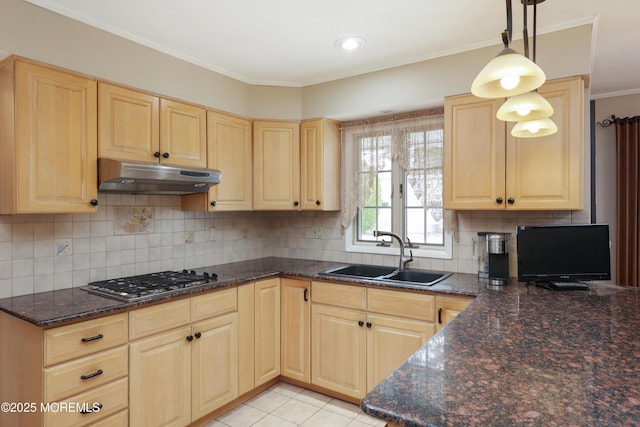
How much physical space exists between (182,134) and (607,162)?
3883 mm

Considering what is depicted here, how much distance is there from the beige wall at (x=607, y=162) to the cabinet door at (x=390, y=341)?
252cm

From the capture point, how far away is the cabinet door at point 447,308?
2.27m

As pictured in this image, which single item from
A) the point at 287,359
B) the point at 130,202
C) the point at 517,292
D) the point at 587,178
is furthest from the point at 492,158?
the point at 130,202

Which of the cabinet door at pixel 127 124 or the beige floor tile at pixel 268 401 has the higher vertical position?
the cabinet door at pixel 127 124

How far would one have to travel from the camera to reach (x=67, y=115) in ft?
6.65

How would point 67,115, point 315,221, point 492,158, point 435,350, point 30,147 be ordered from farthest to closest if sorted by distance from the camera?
point 315,221 < point 492,158 < point 67,115 < point 30,147 < point 435,350

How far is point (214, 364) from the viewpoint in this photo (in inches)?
97.0

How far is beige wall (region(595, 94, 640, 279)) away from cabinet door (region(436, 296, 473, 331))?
7.86ft

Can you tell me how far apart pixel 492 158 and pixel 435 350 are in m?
1.61

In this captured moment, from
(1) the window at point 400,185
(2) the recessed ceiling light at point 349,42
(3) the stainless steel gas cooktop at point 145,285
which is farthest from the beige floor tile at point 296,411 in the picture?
(2) the recessed ceiling light at point 349,42

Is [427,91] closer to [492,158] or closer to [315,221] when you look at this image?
[492,158]

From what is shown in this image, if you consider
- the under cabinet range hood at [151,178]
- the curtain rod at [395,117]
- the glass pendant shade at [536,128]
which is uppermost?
the curtain rod at [395,117]

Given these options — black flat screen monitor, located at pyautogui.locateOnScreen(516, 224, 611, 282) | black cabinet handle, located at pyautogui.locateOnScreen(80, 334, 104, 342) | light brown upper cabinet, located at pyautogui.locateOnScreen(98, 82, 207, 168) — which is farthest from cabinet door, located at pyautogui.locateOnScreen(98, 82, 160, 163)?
black flat screen monitor, located at pyautogui.locateOnScreen(516, 224, 611, 282)

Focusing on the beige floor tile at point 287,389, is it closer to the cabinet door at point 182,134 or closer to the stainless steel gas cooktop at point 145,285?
the stainless steel gas cooktop at point 145,285
